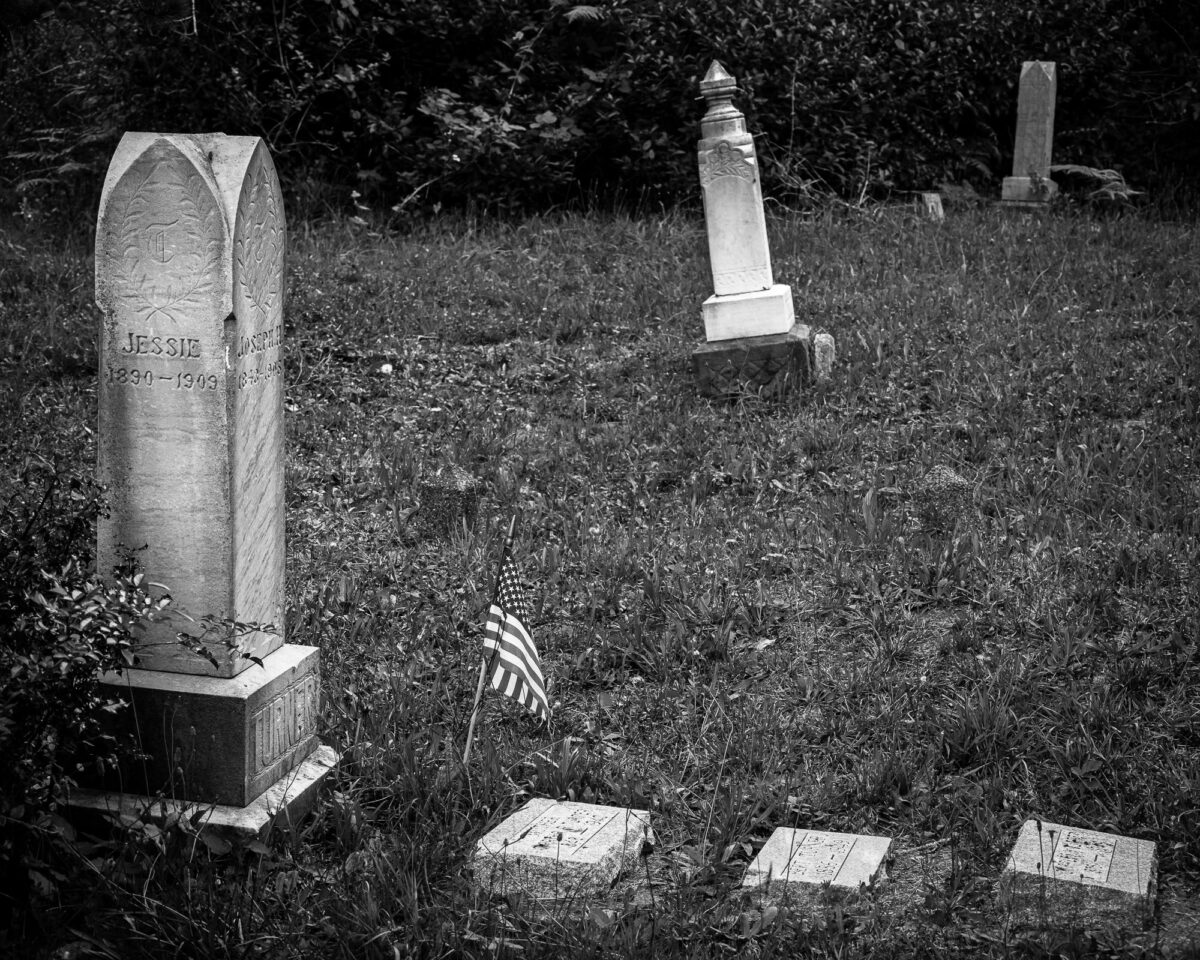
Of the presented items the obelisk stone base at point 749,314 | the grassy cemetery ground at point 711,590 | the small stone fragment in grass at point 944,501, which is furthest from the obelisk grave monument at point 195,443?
the obelisk stone base at point 749,314

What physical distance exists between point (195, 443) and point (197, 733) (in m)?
0.84

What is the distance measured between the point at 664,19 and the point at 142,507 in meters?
9.58

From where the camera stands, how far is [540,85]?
40.4ft

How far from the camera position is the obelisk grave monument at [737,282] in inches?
299

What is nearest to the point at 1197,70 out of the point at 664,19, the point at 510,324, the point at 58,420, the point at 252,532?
the point at 664,19

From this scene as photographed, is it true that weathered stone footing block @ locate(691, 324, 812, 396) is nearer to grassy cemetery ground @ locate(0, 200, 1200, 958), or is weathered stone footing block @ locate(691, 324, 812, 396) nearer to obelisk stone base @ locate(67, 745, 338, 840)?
grassy cemetery ground @ locate(0, 200, 1200, 958)

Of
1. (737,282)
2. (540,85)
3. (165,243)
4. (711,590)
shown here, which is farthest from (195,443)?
(540,85)

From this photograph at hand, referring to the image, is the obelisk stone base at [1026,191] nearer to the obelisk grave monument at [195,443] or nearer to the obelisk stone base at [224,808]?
the obelisk grave monument at [195,443]

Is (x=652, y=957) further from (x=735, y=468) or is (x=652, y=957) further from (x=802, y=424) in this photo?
(x=802, y=424)

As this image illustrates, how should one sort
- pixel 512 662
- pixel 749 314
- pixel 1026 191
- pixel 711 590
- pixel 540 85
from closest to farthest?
pixel 512 662, pixel 711 590, pixel 749 314, pixel 1026 191, pixel 540 85

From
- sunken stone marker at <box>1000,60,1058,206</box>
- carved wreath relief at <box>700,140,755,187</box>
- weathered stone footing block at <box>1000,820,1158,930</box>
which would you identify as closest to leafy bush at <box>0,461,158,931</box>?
weathered stone footing block at <box>1000,820,1158,930</box>

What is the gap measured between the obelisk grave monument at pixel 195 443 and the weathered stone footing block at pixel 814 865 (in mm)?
1395

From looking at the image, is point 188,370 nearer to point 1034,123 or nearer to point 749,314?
point 749,314

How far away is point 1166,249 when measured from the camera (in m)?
9.84
